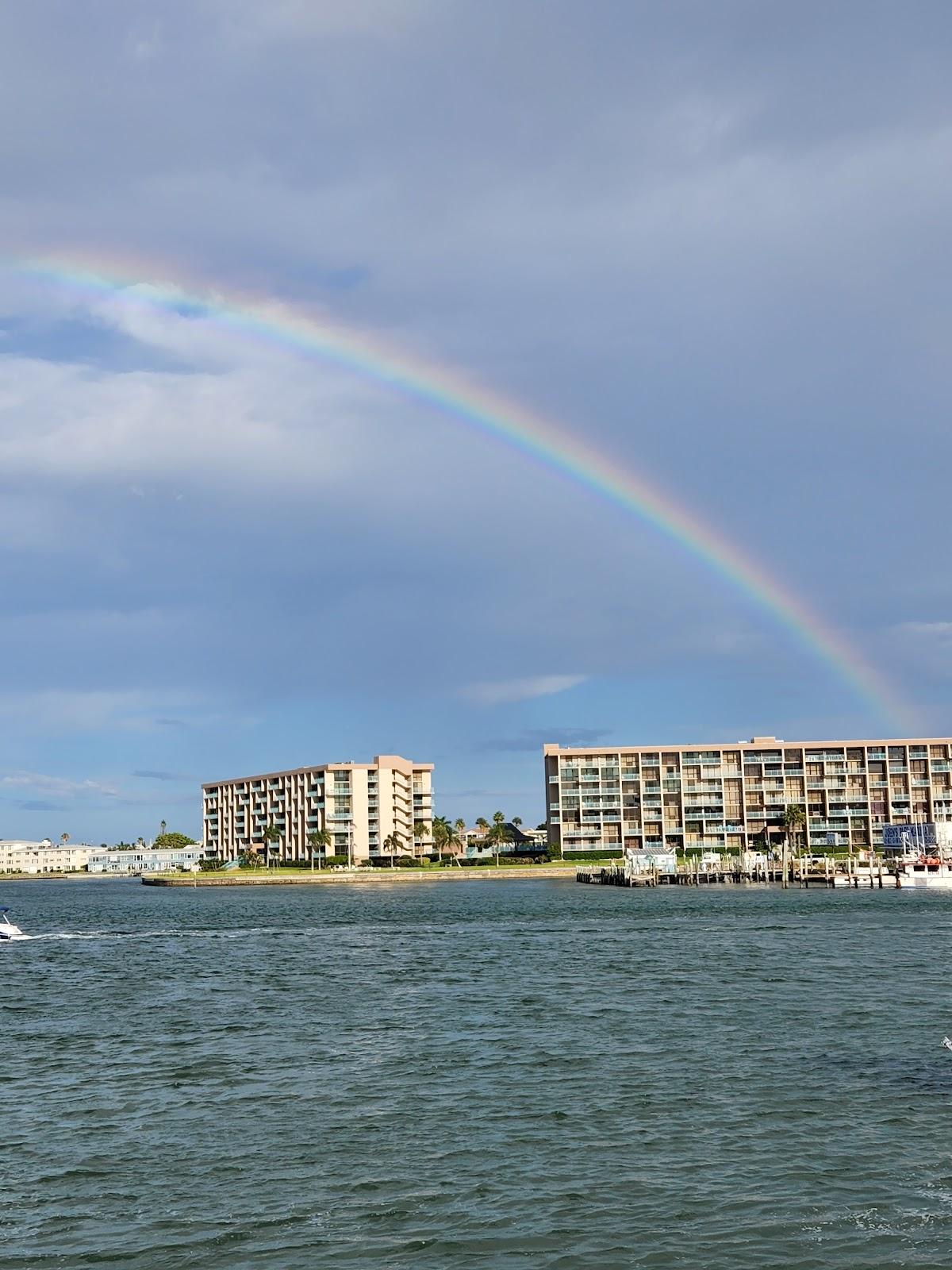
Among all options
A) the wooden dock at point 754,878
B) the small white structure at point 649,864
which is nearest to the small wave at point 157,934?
the small white structure at point 649,864

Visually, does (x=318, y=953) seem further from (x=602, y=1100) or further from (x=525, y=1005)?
(x=602, y=1100)

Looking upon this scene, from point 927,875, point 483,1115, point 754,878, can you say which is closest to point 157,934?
point 483,1115

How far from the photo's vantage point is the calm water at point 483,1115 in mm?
21344

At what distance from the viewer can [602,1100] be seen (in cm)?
3144

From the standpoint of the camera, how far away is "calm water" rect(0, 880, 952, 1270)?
21344 millimetres

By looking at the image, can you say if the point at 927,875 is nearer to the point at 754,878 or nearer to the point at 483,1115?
the point at 754,878

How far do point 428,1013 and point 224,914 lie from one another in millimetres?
90473

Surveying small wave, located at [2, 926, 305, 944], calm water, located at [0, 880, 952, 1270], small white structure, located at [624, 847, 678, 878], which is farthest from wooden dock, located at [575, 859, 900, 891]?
calm water, located at [0, 880, 952, 1270]

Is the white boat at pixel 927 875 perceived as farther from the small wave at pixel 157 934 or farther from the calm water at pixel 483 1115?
the calm water at pixel 483 1115

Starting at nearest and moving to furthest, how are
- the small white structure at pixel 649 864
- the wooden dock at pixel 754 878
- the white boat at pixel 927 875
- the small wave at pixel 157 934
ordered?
the small wave at pixel 157 934, the white boat at pixel 927 875, the wooden dock at pixel 754 878, the small white structure at pixel 649 864

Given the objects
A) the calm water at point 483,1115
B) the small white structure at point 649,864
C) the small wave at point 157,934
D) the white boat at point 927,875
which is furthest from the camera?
the small white structure at point 649,864

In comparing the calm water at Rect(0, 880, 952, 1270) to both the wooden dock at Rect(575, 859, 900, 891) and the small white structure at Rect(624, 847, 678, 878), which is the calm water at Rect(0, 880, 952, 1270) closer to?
the wooden dock at Rect(575, 859, 900, 891)

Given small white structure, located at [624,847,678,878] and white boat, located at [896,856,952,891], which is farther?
small white structure, located at [624,847,678,878]

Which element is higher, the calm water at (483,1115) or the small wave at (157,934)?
the calm water at (483,1115)
